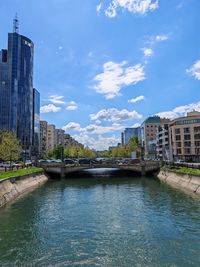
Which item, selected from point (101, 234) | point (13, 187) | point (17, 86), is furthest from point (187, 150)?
point (101, 234)

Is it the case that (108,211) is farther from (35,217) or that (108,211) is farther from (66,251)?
(66,251)

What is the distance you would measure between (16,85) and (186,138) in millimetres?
101536

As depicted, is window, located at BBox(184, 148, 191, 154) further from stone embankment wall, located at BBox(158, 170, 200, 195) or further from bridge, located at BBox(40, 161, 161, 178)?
stone embankment wall, located at BBox(158, 170, 200, 195)

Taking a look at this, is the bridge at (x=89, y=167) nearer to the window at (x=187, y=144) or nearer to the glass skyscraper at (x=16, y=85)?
the window at (x=187, y=144)

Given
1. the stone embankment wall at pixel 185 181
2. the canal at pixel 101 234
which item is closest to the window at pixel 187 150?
the stone embankment wall at pixel 185 181

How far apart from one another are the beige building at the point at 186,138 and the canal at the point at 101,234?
340ft

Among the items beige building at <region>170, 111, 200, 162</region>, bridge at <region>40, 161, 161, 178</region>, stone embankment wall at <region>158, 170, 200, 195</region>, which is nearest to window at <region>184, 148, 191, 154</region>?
beige building at <region>170, 111, 200, 162</region>

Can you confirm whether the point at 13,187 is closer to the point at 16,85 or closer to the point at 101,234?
the point at 101,234

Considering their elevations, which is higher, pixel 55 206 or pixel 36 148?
pixel 36 148

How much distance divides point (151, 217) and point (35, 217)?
42.7ft

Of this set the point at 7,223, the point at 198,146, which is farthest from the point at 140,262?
the point at 198,146

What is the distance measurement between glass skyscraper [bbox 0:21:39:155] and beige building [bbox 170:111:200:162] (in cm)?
8337

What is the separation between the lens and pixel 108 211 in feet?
114

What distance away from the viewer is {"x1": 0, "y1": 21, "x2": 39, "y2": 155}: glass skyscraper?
164 metres
